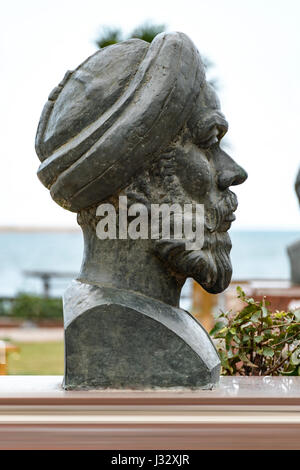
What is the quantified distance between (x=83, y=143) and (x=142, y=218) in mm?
358

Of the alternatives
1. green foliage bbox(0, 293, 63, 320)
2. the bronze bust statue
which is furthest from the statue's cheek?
green foliage bbox(0, 293, 63, 320)

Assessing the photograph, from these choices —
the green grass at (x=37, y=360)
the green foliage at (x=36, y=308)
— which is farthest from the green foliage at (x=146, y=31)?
the green foliage at (x=36, y=308)

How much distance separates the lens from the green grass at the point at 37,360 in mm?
8992

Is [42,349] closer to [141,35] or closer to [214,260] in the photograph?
[141,35]

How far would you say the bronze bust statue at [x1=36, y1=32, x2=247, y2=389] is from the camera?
2.95 m

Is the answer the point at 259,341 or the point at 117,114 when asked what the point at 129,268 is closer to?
the point at 117,114

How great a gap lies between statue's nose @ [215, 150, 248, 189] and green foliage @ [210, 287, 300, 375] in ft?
2.41

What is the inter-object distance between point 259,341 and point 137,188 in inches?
42.3

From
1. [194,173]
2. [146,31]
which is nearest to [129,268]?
[194,173]

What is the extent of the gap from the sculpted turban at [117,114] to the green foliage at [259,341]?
3.51 ft

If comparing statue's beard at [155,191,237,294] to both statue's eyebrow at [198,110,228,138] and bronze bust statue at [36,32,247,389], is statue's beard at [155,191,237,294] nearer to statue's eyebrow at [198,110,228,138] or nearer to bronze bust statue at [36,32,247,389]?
bronze bust statue at [36,32,247,389]

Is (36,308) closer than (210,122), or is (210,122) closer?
(210,122)

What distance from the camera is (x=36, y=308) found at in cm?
1502
